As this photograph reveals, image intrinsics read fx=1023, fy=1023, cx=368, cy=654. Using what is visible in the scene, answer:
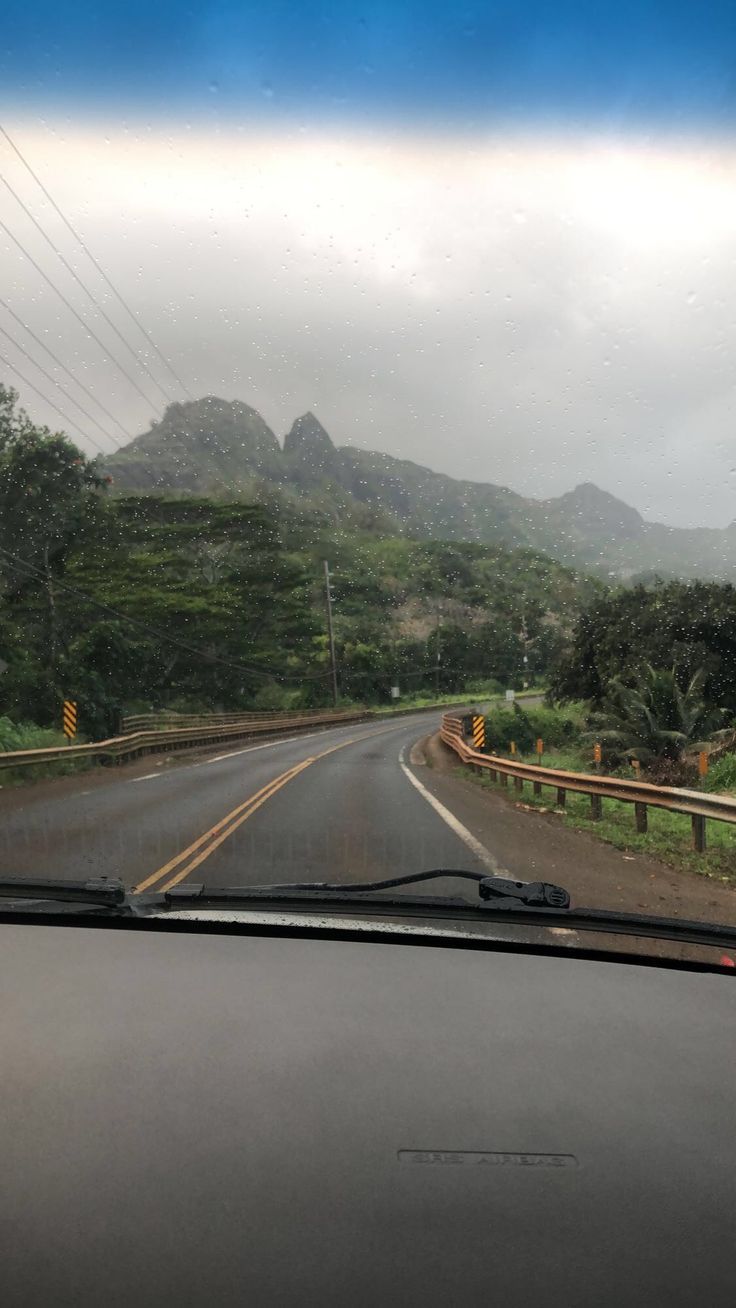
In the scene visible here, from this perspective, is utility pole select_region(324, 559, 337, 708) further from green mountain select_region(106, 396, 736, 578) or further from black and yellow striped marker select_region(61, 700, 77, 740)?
black and yellow striped marker select_region(61, 700, 77, 740)

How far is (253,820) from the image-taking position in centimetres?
876

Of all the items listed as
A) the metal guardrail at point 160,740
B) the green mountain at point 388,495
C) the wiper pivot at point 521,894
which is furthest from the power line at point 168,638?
the wiper pivot at point 521,894

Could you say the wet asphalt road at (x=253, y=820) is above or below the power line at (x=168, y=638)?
below

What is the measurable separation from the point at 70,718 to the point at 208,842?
358 cm

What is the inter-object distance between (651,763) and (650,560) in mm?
1786

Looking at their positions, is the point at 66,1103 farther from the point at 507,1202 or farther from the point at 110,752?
the point at 110,752

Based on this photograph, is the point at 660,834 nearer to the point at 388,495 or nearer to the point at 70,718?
the point at 388,495

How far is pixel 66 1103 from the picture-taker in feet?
9.11

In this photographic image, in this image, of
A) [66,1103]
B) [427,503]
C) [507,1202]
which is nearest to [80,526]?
[427,503]

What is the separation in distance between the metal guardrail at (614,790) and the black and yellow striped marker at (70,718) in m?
3.74

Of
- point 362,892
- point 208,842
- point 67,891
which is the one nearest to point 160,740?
point 208,842

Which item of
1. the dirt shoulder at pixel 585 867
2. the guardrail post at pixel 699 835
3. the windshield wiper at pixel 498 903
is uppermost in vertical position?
the windshield wiper at pixel 498 903

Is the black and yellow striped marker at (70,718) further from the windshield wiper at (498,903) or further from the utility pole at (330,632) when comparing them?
the windshield wiper at (498,903)

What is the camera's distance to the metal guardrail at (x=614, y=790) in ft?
19.7
